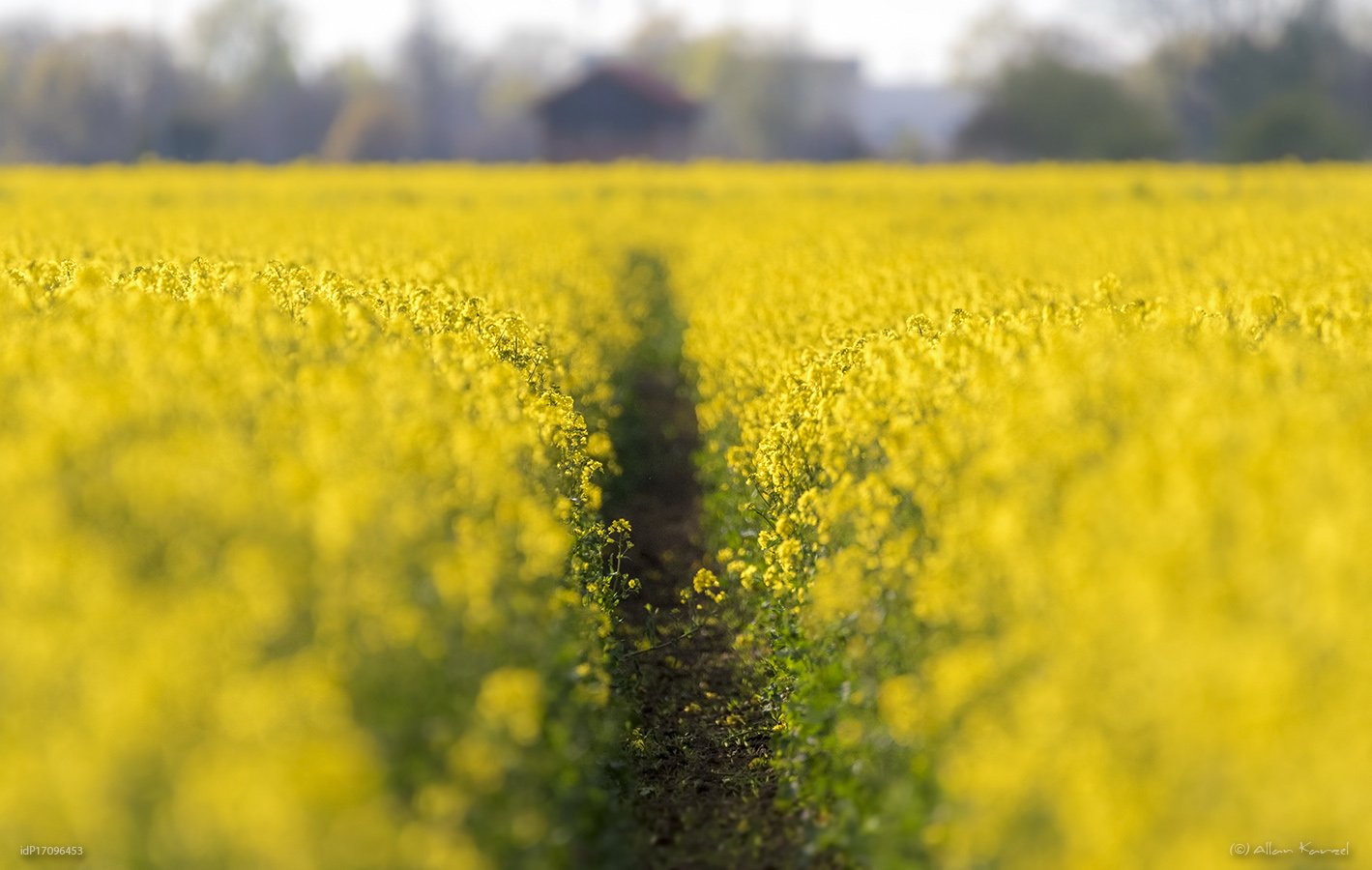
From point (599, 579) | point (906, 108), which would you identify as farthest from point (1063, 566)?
point (906, 108)

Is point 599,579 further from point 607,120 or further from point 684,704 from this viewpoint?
point 607,120

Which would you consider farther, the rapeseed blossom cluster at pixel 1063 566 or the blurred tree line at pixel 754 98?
the blurred tree line at pixel 754 98

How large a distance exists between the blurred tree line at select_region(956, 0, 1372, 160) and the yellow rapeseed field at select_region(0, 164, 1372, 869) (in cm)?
4903

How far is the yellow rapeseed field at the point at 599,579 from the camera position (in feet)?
9.71

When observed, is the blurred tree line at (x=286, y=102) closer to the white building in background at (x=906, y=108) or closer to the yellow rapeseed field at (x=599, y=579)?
the white building in background at (x=906, y=108)

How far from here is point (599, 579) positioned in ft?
20.3

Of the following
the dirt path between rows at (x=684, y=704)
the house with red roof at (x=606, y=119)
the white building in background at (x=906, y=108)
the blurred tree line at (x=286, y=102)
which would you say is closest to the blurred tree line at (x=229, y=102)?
the blurred tree line at (x=286, y=102)

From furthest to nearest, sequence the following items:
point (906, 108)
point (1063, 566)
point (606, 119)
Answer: point (906, 108) → point (606, 119) → point (1063, 566)

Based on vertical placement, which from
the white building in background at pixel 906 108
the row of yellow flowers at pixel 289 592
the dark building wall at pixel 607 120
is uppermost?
the white building in background at pixel 906 108

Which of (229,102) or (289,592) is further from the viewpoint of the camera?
(229,102)

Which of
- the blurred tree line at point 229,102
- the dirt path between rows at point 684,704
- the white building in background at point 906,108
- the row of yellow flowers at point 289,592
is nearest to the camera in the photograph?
the row of yellow flowers at point 289,592

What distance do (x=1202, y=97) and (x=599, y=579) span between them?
6644 centimetres

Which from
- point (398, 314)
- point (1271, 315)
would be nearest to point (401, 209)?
point (398, 314)

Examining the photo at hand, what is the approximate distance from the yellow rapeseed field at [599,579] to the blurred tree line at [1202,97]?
161 feet
